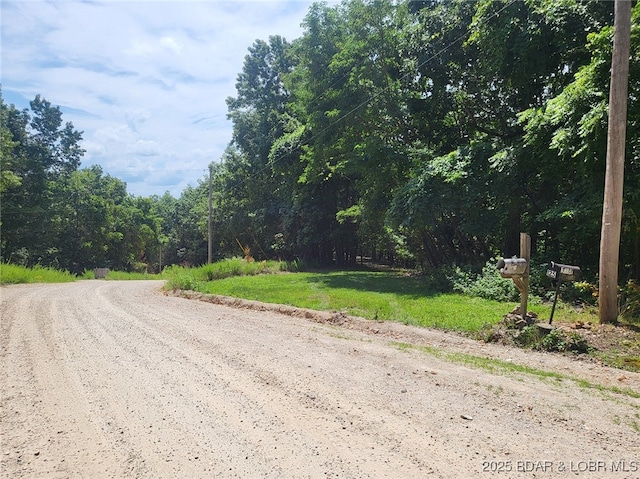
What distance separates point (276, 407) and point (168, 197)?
114007mm

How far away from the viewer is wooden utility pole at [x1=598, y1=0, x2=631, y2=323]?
7.78 m

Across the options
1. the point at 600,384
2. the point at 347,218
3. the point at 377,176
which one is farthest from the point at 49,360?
the point at 347,218

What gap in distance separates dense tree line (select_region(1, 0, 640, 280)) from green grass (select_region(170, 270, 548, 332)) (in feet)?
9.76

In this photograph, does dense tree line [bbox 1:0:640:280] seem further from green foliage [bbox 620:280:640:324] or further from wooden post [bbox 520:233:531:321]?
wooden post [bbox 520:233:531:321]

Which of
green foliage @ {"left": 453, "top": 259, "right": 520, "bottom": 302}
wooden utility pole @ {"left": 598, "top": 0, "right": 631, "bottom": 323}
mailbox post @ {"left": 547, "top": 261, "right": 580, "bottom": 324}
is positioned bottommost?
green foliage @ {"left": 453, "top": 259, "right": 520, "bottom": 302}

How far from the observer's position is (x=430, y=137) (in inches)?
773

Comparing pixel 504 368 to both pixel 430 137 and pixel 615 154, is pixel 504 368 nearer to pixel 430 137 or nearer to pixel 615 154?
pixel 615 154

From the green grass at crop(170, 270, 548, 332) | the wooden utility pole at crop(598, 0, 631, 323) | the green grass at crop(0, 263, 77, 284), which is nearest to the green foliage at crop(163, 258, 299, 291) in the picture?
the green grass at crop(170, 270, 548, 332)

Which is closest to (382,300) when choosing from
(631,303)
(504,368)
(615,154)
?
(631,303)

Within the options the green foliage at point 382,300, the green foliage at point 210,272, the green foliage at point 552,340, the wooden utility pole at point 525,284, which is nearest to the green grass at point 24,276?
the green foliage at point 210,272

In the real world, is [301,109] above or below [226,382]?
above

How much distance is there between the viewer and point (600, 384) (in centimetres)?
511

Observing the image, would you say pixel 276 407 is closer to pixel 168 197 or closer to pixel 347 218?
pixel 347 218

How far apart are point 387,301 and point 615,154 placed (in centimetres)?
623
